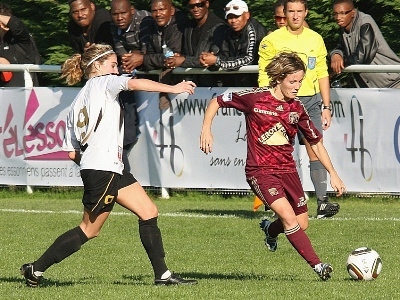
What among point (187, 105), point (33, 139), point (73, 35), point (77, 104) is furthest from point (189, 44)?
point (77, 104)

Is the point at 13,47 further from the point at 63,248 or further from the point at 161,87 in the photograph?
the point at 161,87

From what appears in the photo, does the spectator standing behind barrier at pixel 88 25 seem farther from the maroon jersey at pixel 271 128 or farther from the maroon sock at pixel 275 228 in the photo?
the maroon jersey at pixel 271 128

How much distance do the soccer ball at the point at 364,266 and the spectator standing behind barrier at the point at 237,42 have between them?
16.8 ft

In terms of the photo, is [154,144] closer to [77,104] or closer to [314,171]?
[314,171]

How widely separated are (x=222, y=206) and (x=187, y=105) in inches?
55.4

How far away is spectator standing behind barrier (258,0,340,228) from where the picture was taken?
1100 cm

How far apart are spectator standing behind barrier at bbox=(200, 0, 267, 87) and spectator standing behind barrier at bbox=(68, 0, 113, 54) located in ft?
5.21

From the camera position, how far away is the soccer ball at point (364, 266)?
8.06 metres

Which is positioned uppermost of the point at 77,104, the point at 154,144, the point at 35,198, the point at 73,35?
the point at 77,104

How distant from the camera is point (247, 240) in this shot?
1066 cm

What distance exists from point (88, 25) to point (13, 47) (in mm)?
1635

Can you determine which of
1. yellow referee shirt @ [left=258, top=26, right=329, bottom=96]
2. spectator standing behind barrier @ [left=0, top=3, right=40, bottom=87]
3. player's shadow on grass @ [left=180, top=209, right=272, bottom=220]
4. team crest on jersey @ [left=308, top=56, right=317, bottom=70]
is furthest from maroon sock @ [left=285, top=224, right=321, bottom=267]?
spectator standing behind barrier @ [left=0, top=3, right=40, bottom=87]

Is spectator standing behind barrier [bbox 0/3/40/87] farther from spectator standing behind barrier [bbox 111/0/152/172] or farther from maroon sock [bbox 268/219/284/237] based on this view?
maroon sock [bbox 268/219/284/237]

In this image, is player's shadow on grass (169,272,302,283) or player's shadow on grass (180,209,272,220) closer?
player's shadow on grass (169,272,302,283)
